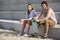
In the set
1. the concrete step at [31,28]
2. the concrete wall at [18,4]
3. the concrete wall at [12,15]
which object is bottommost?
the concrete step at [31,28]

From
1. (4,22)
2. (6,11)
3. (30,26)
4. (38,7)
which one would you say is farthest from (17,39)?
(6,11)

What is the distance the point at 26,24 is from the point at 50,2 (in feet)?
9.05

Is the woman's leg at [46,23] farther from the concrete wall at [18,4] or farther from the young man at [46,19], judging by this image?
the concrete wall at [18,4]

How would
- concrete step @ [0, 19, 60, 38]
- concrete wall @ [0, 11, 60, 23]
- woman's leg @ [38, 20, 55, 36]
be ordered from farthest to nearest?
concrete wall @ [0, 11, 60, 23]
concrete step @ [0, 19, 60, 38]
woman's leg @ [38, 20, 55, 36]

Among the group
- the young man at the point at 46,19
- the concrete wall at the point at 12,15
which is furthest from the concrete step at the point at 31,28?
the concrete wall at the point at 12,15

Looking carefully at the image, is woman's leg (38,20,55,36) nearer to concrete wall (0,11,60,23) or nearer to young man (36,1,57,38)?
young man (36,1,57,38)

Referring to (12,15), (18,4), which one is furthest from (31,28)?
(18,4)

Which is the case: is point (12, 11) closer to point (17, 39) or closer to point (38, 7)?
point (38, 7)

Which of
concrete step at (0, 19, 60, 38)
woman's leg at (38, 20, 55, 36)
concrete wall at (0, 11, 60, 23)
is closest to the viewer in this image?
woman's leg at (38, 20, 55, 36)

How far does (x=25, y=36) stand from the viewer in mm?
6809

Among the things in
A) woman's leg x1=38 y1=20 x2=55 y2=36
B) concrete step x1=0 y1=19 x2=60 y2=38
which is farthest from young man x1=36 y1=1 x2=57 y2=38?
concrete step x1=0 y1=19 x2=60 y2=38

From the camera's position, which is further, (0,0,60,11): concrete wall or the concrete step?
(0,0,60,11): concrete wall

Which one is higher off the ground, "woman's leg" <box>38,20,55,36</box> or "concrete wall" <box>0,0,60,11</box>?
"concrete wall" <box>0,0,60,11</box>

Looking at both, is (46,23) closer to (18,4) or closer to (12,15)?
(12,15)
